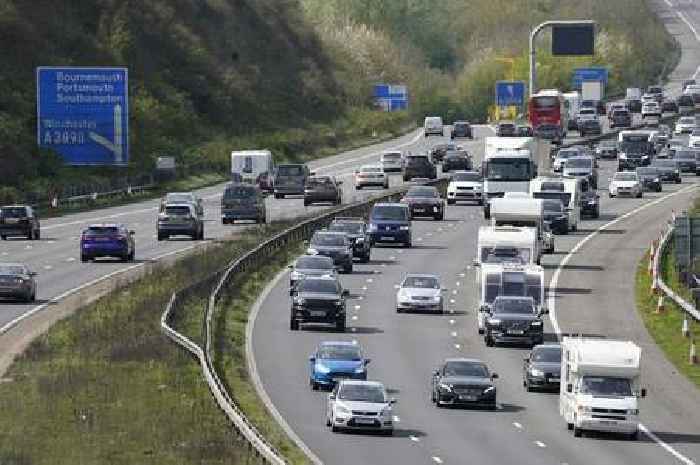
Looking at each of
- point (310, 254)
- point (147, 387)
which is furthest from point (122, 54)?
point (147, 387)

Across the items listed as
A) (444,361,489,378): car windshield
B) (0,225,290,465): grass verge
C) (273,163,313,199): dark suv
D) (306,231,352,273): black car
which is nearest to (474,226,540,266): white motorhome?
(306,231,352,273): black car

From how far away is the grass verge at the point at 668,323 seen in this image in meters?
62.7

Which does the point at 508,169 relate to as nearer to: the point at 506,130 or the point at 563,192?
the point at 563,192

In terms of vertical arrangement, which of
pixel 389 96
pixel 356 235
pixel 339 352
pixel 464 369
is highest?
pixel 389 96

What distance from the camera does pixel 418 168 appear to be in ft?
423

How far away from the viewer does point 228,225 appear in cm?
10219

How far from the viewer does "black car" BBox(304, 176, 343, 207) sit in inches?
4353

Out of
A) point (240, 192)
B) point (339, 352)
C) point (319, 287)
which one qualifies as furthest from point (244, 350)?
point (240, 192)

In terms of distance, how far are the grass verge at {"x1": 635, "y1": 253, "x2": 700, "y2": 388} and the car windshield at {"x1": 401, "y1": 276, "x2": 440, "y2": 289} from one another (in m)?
6.93

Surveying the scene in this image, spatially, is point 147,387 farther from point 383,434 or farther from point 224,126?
point 224,126

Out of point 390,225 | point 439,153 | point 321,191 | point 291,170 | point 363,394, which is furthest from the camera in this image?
point 439,153

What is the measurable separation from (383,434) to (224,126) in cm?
11752

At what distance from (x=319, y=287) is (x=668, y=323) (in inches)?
489

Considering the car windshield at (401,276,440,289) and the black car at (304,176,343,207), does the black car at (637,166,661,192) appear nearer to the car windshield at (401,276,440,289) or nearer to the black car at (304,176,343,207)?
the black car at (304,176,343,207)
